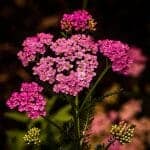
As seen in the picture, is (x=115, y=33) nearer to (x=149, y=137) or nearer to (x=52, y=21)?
(x=52, y=21)

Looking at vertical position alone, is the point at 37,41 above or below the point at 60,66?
above

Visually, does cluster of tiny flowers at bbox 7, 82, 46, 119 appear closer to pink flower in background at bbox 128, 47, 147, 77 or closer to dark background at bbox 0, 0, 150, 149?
dark background at bbox 0, 0, 150, 149

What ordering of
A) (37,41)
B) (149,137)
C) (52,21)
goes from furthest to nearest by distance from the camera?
(52,21)
(149,137)
(37,41)

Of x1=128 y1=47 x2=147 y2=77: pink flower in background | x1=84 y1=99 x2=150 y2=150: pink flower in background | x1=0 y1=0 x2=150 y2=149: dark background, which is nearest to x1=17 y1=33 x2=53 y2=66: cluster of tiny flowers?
x1=84 y1=99 x2=150 y2=150: pink flower in background

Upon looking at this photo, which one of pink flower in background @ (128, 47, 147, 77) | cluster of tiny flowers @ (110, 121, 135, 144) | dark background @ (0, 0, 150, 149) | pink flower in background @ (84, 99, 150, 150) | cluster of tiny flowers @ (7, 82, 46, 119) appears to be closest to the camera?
cluster of tiny flowers @ (7, 82, 46, 119)

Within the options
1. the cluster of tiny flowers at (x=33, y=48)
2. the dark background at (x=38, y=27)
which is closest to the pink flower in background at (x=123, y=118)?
the dark background at (x=38, y=27)

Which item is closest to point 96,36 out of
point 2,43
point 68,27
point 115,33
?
point 115,33

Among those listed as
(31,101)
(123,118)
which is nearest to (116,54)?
(31,101)
